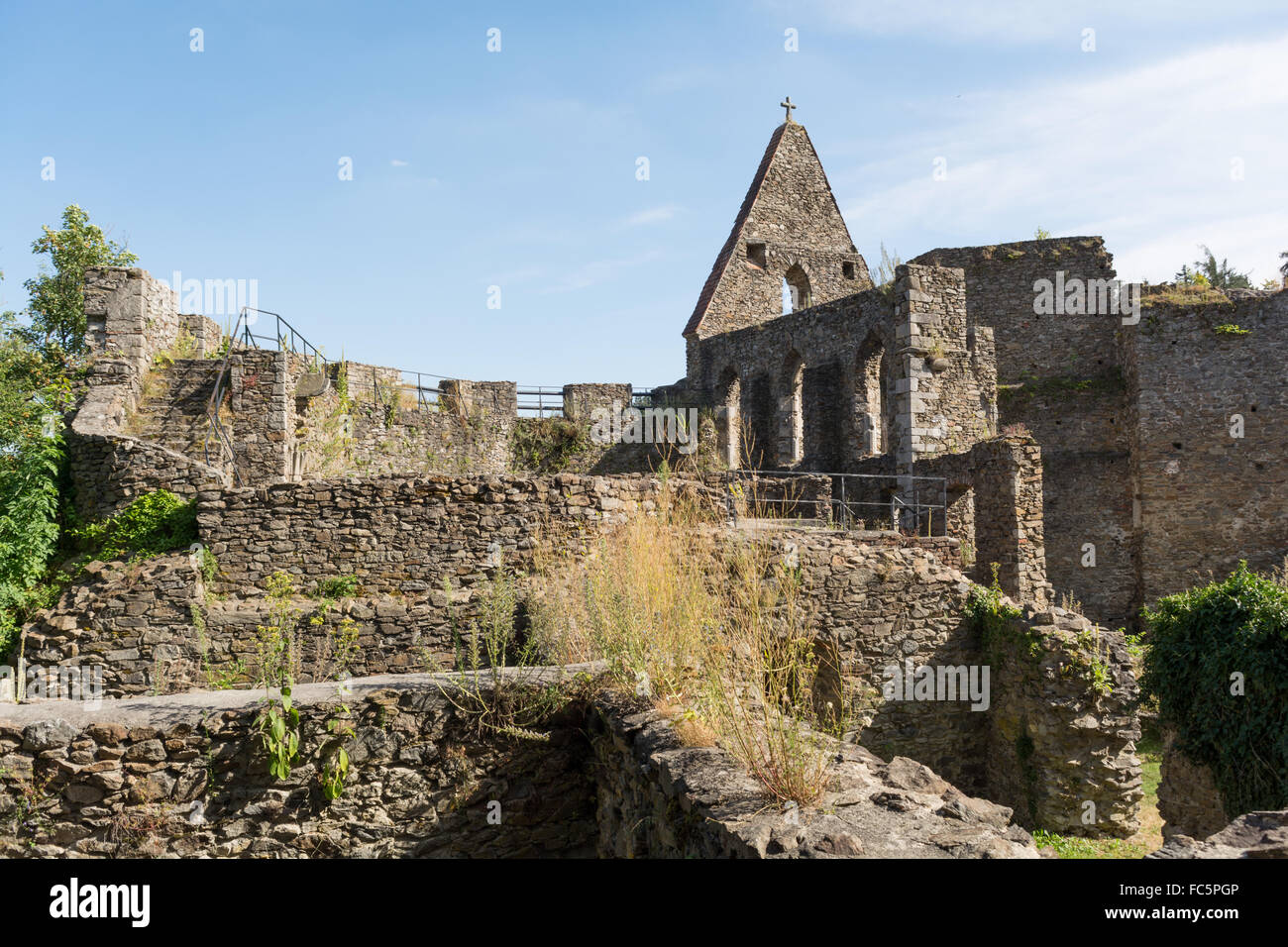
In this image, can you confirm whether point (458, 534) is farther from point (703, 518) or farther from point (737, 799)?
point (737, 799)

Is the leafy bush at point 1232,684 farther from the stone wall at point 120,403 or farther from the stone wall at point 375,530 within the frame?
the stone wall at point 120,403

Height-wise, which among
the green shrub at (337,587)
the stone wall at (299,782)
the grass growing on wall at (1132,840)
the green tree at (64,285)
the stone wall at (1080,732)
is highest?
the green tree at (64,285)

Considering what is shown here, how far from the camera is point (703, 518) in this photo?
33.6 feet

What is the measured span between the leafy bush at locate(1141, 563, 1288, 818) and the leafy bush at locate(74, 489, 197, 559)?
1293cm

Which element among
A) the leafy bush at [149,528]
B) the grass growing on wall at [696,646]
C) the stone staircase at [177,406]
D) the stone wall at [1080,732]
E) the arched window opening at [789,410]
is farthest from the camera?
the arched window opening at [789,410]

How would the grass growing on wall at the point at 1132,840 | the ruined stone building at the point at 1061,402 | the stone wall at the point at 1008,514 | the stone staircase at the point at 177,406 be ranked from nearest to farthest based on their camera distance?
the grass growing on wall at the point at 1132,840 → the stone staircase at the point at 177,406 → the stone wall at the point at 1008,514 → the ruined stone building at the point at 1061,402

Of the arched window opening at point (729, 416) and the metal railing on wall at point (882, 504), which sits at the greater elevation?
the arched window opening at point (729, 416)

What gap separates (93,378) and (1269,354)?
24255 millimetres

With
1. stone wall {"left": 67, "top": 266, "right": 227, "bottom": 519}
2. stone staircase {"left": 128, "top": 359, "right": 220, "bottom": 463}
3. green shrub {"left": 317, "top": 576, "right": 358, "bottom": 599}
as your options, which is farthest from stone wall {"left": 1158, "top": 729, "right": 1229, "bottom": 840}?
stone staircase {"left": 128, "top": 359, "right": 220, "bottom": 463}

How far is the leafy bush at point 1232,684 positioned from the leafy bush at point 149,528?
509 inches

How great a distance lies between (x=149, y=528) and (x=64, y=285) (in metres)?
18.5

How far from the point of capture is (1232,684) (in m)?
10.1

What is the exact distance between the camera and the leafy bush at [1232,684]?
9.64 metres

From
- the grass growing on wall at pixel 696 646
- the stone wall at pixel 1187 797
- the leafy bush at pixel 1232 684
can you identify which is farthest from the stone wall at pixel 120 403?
the stone wall at pixel 1187 797
